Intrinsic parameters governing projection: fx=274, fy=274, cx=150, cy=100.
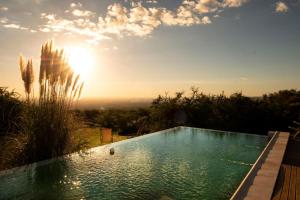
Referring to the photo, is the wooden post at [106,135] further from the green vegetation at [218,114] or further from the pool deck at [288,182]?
the pool deck at [288,182]

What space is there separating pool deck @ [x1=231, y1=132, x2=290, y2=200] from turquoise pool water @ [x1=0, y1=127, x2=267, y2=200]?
1.02 ft

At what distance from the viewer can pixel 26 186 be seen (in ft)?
12.5

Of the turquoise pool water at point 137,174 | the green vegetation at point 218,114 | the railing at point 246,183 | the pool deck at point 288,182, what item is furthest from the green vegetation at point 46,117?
the green vegetation at point 218,114

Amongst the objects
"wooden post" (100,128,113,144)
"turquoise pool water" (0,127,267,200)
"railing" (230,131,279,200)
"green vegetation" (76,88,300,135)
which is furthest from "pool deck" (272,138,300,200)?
"green vegetation" (76,88,300,135)

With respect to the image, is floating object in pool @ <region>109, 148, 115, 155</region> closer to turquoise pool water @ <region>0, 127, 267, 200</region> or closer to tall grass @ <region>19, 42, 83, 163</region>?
turquoise pool water @ <region>0, 127, 267, 200</region>

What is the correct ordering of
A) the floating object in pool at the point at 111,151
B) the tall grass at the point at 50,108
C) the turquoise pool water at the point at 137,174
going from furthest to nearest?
the floating object in pool at the point at 111,151 → the tall grass at the point at 50,108 → the turquoise pool water at the point at 137,174

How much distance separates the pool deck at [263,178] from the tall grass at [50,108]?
3088 millimetres

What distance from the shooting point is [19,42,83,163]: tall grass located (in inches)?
179

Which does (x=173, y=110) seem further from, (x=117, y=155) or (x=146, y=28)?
(x=117, y=155)

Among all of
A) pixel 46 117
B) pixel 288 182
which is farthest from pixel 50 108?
pixel 288 182

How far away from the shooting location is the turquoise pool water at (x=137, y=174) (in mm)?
3715

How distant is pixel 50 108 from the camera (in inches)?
193

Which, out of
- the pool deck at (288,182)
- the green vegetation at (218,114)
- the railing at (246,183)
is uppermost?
the green vegetation at (218,114)

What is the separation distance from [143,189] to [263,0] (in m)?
6.40
